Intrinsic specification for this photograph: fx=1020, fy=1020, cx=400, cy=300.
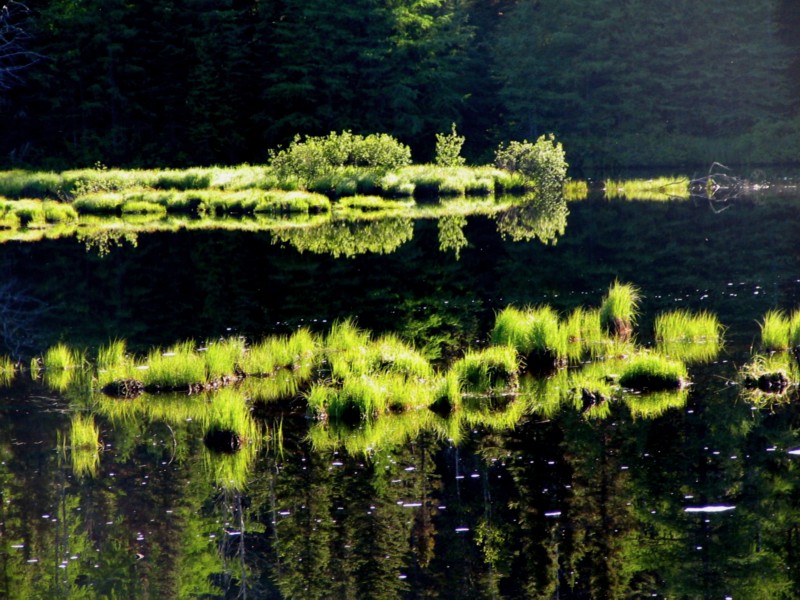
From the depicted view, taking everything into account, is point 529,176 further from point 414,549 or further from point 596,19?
point 414,549

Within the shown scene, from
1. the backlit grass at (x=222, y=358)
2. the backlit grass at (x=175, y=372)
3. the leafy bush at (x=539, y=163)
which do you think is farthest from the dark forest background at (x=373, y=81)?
the backlit grass at (x=175, y=372)

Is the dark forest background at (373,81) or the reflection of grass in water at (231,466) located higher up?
the dark forest background at (373,81)

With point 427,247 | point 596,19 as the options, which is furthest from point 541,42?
point 427,247

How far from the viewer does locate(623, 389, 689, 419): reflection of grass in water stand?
399 inches

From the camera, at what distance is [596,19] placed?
57.3m

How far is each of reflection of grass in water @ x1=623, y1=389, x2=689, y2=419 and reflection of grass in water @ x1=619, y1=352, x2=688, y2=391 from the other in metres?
0.16

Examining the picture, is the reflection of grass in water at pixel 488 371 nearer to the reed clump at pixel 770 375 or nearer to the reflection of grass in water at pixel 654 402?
the reflection of grass in water at pixel 654 402

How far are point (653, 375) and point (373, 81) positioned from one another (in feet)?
148

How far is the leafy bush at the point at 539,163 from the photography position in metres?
43.4

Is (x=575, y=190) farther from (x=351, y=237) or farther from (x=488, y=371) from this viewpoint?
(x=488, y=371)

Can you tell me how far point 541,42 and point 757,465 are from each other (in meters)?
51.6

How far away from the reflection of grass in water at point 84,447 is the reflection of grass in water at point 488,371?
13.1ft

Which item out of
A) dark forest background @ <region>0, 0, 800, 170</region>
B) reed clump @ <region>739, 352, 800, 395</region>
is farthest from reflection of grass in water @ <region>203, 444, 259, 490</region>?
dark forest background @ <region>0, 0, 800, 170</region>

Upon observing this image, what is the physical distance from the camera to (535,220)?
104 ft
